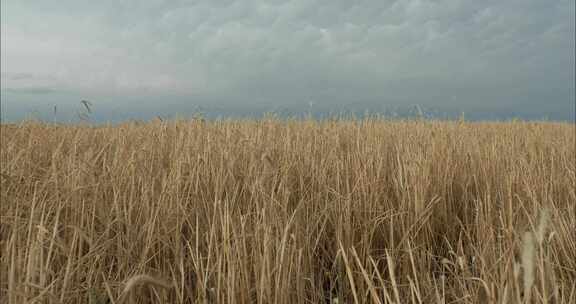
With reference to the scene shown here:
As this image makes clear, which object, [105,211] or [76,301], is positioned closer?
[76,301]

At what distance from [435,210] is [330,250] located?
59cm

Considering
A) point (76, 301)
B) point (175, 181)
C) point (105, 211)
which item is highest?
Answer: point (175, 181)

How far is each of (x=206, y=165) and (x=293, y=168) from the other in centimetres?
46

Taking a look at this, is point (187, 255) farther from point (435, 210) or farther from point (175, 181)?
point (435, 210)

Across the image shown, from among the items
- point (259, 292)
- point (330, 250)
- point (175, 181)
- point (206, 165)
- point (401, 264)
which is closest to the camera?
point (259, 292)

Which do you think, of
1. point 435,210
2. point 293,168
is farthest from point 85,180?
point 435,210

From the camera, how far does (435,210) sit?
5.95 feet

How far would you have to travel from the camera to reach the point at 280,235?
1.22m

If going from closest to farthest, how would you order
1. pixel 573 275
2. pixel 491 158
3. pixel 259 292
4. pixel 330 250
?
pixel 259 292, pixel 573 275, pixel 330 250, pixel 491 158

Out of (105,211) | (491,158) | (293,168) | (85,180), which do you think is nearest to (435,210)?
(293,168)

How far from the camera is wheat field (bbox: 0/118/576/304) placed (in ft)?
3.21

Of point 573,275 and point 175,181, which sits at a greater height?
point 175,181

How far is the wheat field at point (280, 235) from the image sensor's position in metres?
0.98

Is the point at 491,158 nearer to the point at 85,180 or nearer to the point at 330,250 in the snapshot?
the point at 330,250
